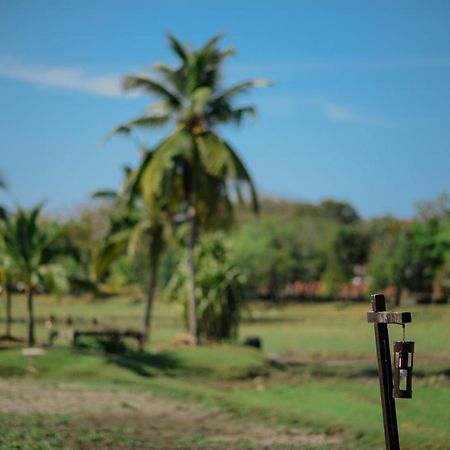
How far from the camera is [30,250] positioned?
2534 cm

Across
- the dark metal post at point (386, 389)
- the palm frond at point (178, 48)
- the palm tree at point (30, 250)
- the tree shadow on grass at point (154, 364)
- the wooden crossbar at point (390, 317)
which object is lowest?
the tree shadow on grass at point (154, 364)

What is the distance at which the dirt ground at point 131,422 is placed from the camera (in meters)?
13.8

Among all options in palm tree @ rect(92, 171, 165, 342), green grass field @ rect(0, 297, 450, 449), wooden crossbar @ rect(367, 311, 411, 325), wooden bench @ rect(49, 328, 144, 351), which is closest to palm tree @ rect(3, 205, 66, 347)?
wooden bench @ rect(49, 328, 144, 351)

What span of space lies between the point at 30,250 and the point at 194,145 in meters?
6.29

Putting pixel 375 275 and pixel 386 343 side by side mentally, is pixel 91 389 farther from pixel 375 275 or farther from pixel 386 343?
pixel 375 275

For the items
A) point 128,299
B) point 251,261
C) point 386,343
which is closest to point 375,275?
point 251,261

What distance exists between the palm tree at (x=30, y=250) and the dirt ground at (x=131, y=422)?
613 centimetres

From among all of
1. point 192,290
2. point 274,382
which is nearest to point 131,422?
point 274,382

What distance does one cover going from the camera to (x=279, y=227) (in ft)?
290

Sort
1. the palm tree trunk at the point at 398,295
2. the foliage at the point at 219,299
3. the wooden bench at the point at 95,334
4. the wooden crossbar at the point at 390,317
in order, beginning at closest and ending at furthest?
the wooden crossbar at the point at 390,317, the wooden bench at the point at 95,334, the foliage at the point at 219,299, the palm tree trunk at the point at 398,295

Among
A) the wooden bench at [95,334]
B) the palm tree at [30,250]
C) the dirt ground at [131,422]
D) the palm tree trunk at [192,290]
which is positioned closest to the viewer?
the dirt ground at [131,422]

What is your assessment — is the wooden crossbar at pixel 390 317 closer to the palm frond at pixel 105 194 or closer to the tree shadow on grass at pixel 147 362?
the tree shadow on grass at pixel 147 362

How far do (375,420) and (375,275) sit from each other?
5753 centimetres

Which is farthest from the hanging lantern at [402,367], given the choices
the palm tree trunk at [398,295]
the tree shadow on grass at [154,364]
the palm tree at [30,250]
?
the palm tree trunk at [398,295]
